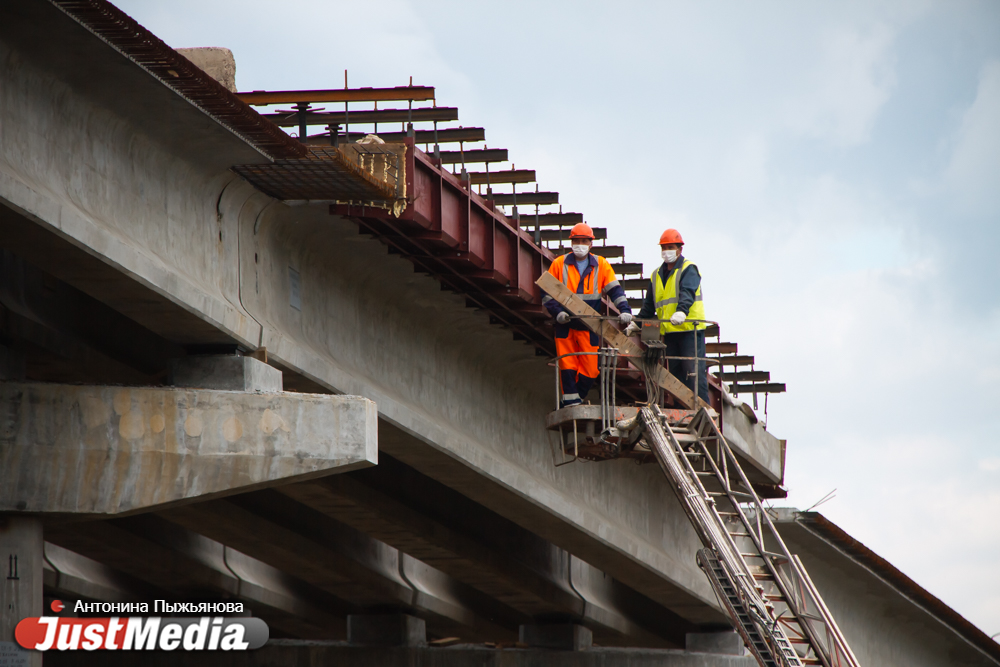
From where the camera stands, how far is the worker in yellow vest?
16.5 meters

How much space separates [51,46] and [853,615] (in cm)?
2046

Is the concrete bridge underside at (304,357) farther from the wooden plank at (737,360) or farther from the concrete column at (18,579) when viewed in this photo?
the wooden plank at (737,360)

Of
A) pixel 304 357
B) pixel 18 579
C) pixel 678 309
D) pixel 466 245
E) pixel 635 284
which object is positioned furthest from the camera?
pixel 635 284

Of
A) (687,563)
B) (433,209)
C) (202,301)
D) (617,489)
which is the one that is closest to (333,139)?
(433,209)

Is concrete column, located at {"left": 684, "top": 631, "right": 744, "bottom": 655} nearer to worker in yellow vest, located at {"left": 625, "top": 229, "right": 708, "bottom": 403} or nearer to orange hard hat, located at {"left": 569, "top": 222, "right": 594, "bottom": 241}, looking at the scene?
worker in yellow vest, located at {"left": 625, "top": 229, "right": 708, "bottom": 403}

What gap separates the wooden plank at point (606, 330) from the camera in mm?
16078

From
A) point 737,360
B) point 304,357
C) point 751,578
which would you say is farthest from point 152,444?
point 737,360

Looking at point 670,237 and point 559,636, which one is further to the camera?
point 559,636

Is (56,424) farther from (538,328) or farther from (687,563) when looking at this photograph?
(687,563)

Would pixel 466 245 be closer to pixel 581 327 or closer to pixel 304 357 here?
pixel 581 327

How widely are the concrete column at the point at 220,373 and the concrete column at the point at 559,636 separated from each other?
13.6 m

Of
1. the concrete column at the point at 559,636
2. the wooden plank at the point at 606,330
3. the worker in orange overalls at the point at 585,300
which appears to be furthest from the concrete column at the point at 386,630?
the wooden plank at the point at 606,330

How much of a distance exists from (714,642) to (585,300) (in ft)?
38.3

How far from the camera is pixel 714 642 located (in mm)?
26047
